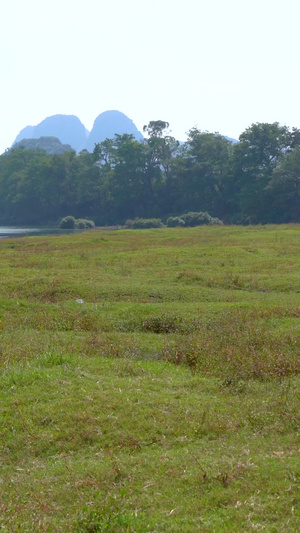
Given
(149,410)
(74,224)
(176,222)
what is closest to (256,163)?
(176,222)

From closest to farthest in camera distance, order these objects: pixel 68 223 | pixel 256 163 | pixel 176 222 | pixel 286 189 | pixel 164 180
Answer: pixel 176 222 < pixel 286 189 < pixel 68 223 < pixel 256 163 < pixel 164 180

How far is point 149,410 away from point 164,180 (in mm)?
84416

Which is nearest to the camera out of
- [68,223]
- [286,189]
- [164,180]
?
[286,189]

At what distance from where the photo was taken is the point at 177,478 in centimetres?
544

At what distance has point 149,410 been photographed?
715cm

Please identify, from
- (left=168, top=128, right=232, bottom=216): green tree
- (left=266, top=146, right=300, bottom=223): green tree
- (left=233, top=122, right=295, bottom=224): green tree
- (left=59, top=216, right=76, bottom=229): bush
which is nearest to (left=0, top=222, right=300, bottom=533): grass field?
(left=266, top=146, right=300, bottom=223): green tree

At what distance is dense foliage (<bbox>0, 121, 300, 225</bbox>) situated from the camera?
7025 centimetres

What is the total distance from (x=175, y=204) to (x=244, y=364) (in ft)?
257

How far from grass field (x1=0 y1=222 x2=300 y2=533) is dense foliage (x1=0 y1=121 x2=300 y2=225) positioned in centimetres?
5000

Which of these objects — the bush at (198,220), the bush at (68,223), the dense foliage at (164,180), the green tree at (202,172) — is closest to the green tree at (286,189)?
the dense foliage at (164,180)

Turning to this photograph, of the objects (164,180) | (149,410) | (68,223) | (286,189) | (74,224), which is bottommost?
(149,410)

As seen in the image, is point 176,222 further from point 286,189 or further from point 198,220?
point 286,189

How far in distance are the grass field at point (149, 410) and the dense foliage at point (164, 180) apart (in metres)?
50.0

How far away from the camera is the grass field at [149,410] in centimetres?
497
